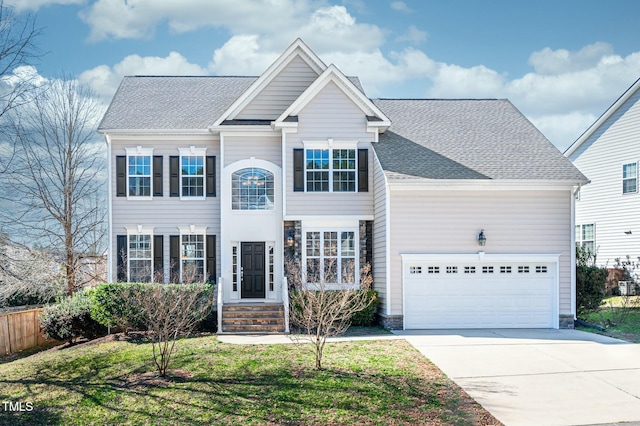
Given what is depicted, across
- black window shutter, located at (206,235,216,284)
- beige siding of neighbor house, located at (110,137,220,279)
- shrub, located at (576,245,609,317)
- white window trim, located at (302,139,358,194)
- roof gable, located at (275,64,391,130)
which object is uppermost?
roof gable, located at (275,64,391,130)

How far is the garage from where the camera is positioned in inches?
715

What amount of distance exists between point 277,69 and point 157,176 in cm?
531

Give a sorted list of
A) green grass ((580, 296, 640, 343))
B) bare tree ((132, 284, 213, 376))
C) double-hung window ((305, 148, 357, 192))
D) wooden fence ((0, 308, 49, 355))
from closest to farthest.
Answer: bare tree ((132, 284, 213, 376))
green grass ((580, 296, 640, 343))
wooden fence ((0, 308, 49, 355))
double-hung window ((305, 148, 357, 192))

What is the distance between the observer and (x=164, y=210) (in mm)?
20594

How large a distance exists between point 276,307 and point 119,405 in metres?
7.89

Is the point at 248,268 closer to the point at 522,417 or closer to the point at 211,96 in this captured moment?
the point at 211,96

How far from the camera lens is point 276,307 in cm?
1891

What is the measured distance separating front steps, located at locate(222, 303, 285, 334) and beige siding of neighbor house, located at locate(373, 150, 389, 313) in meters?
3.05

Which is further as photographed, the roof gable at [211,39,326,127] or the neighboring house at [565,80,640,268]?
the neighboring house at [565,80,640,268]

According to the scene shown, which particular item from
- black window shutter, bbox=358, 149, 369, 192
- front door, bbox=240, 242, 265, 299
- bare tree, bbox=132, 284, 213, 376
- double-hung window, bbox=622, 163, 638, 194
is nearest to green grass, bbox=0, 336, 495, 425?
bare tree, bbox=132, 284, 213, 376

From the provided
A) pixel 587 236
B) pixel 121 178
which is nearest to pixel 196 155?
pixel 121 178

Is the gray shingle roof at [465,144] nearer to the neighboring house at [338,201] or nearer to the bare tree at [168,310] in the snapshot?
the neighboring house at [338,201]

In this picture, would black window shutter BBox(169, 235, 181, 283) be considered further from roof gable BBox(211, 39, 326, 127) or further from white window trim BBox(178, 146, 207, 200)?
roof gable BBox(211, 39, 326, 127)

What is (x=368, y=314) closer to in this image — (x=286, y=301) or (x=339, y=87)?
(x=286, y=301)
